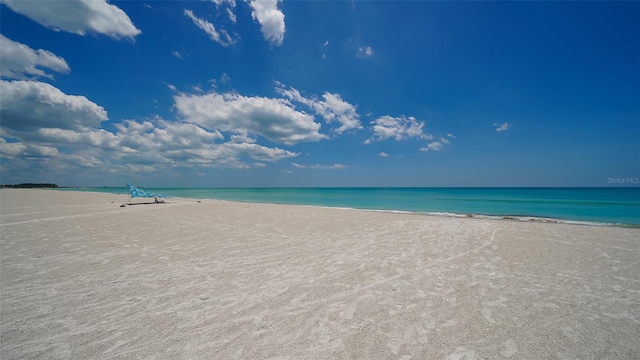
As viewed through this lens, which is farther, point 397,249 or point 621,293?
point 397,249

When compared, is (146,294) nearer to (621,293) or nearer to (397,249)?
(397,249)

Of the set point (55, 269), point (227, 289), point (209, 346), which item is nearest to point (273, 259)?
point (227, 289)

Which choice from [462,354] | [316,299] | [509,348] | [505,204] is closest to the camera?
[462,354]

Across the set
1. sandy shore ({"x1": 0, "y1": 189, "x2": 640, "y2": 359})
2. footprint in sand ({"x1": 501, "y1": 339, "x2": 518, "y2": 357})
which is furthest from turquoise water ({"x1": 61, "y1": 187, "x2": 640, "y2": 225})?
footprint in sand ({"x1": 501, "y1": 339, "x2": 518, "y2": 357})

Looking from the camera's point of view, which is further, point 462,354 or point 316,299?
point 316,299

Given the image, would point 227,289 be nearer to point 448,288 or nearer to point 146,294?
point 146,294

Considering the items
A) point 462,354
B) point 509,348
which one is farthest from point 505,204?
point 462,354

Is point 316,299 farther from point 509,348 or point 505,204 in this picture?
point 505,204

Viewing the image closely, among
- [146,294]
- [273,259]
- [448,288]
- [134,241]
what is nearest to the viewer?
[146,294]

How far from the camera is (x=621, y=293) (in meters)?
5.47

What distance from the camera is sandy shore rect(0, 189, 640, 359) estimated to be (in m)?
3.61

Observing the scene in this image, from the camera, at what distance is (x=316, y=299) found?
5.01m

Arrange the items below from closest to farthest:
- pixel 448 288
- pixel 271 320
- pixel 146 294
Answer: pixel 271 320 → pixel 146 294 → pixel 448 288

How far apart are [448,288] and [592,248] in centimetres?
809
